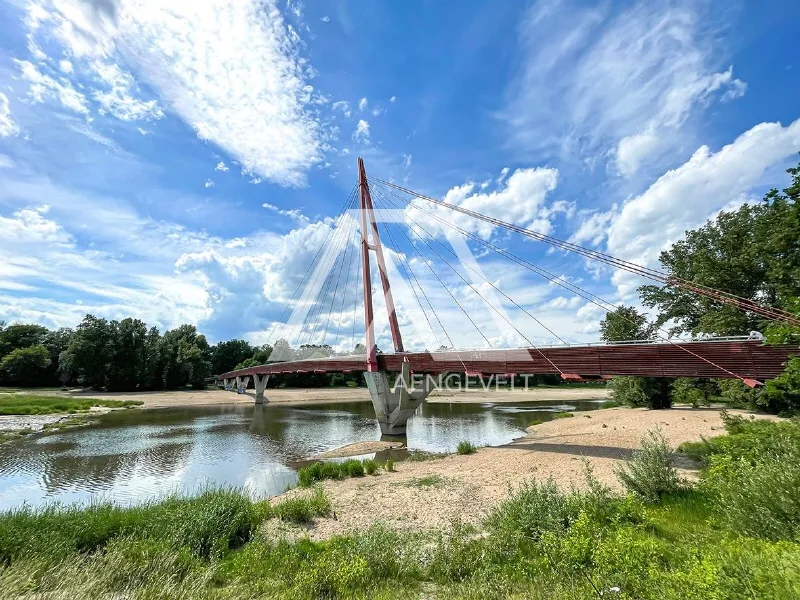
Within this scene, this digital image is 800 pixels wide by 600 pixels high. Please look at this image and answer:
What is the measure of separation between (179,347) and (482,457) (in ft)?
288

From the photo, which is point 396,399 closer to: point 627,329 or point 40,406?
point 627,329

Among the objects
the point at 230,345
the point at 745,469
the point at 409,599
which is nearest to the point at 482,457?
the point at 745,469

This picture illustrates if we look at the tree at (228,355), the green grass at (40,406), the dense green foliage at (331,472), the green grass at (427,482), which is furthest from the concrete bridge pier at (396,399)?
the tree at (228,355)

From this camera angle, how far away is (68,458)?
21.5 meters

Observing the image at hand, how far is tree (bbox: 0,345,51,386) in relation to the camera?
2854 inches

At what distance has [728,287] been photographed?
30.2 meters

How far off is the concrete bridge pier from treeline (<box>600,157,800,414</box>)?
16287 mm

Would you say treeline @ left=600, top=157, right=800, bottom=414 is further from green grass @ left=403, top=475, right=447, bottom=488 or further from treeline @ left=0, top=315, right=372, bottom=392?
treeline @ left=0, top=315, right=372, bottom=392

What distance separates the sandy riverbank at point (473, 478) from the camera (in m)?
11.0

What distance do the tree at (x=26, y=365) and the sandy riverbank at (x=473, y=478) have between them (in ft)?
292

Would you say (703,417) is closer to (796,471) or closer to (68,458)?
(796,471)

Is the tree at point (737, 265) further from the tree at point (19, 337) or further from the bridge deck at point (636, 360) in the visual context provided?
the tree at point (19, 337)

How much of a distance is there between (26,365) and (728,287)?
108600 millimetres

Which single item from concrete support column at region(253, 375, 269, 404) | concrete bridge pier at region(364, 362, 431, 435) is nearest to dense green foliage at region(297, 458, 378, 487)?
concrete bridge pier at region(364, 362, 431, 435)
